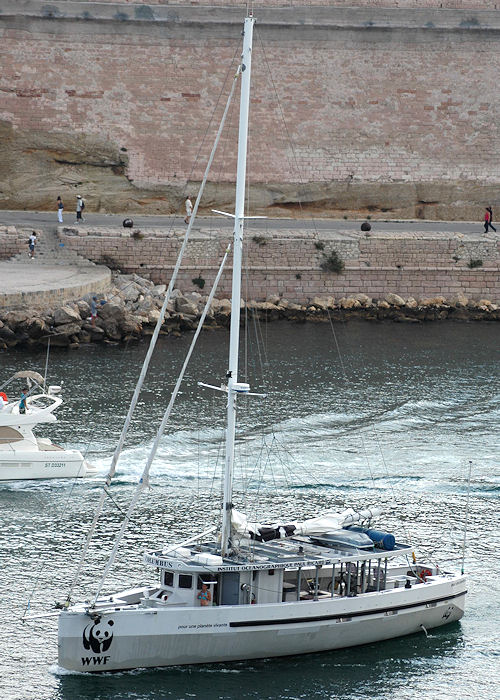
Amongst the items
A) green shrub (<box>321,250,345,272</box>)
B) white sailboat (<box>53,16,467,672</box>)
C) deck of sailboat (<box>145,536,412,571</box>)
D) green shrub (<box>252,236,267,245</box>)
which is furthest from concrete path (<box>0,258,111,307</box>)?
deck of sailboat (<box>145,536,412,571</box>)

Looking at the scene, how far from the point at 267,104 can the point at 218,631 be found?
26902mm

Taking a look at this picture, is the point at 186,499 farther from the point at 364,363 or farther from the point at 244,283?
the point at 244,283

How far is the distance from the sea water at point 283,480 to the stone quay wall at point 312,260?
330 centimetres

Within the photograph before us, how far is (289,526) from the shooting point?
16062 millimetres

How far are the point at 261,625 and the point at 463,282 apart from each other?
2336cm

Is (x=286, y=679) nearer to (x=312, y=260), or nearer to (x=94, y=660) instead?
(x=94, y=660)

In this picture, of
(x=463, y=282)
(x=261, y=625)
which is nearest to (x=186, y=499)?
(x=261, y=625)

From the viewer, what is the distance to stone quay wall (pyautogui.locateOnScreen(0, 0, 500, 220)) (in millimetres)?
38719

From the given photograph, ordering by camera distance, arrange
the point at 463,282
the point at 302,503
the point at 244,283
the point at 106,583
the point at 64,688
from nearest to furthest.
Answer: the point at 64,688 < the point at 106,583 < the point at 302,503 < the point at 244,283 < the point at 463,282

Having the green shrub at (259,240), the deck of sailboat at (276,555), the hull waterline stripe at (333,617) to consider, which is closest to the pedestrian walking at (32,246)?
the green shrub at (259,240)

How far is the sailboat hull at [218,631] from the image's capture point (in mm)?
14641

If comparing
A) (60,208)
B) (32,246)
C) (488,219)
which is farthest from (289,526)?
(488,219)

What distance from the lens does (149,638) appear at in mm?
14758

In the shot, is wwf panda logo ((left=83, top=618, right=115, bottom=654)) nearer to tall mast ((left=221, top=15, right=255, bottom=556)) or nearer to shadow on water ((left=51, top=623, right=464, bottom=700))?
shadow on water ((left=51, top=623, right=464, bottom=700))
